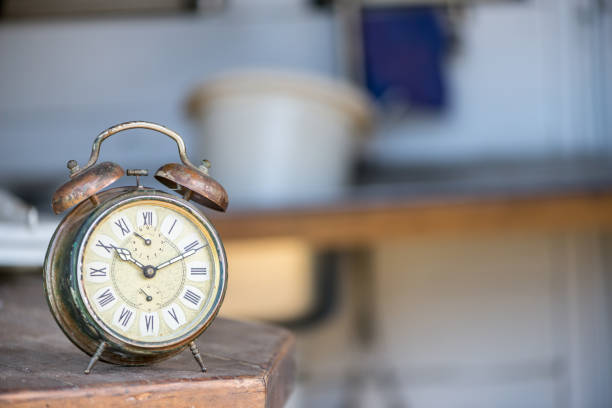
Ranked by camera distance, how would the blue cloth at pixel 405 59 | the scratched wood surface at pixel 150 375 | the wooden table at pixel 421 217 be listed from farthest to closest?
the blue cloth at pixel 405 59
the wooden table at pixel 421 217
the scratched wood surface at pixel 150 375

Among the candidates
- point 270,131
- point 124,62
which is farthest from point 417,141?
point 124,62

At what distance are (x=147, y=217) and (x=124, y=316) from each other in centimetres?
11

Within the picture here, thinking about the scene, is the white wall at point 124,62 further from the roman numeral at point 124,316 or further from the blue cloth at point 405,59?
the roman numeral at point 124,316

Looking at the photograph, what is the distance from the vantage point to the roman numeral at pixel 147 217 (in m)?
0.72

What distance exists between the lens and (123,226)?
2.35 ft

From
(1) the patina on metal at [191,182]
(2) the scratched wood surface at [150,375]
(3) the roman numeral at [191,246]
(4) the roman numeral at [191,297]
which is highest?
(1) the patina on metal at [191,182]

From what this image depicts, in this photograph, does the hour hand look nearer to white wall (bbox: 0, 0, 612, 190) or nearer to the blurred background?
the blurred background

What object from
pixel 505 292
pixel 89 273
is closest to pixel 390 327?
pixel 505 292

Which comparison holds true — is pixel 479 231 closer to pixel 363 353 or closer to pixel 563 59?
pixel 363 353

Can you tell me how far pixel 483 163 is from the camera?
297cm

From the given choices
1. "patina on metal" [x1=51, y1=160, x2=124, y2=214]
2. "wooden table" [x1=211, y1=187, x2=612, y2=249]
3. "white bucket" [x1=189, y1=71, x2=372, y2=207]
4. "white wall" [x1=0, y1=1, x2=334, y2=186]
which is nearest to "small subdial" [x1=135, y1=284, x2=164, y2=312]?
"patina on metal" [x1=51, y1=160, x2=124, y2=214]

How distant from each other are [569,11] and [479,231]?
1.67 meters

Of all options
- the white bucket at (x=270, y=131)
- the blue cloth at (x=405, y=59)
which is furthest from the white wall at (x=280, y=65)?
the white bucket at (x=270, y=131)

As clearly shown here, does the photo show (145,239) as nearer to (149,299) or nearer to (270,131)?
(149,299)
